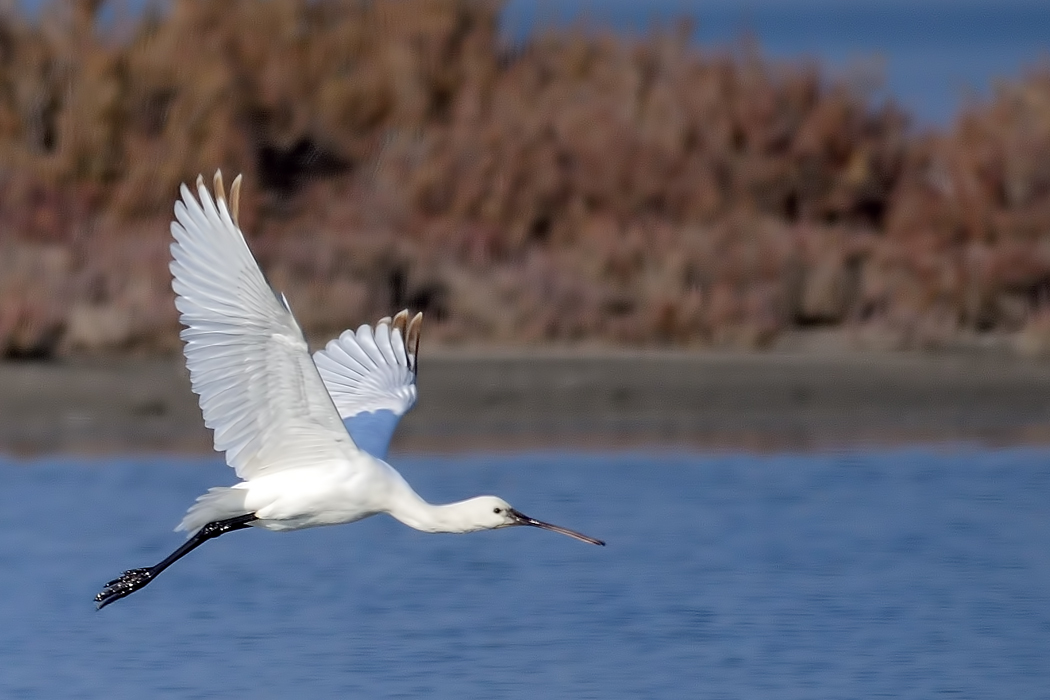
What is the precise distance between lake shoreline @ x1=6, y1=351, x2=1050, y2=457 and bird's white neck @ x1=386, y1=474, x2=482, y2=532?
546cm

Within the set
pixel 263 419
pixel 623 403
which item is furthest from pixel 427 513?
pixel 623 403

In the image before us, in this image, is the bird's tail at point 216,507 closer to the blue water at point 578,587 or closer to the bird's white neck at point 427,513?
the bird's white neck at point 427,513

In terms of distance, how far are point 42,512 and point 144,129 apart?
9.36m

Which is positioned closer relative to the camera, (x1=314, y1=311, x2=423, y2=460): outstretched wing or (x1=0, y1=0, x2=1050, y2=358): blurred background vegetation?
(x1=314, y1=311, x2=423, y2=460): outstretched wing

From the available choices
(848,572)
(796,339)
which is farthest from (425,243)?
(848,572)

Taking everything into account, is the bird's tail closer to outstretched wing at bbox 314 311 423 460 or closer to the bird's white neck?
the bird's white neck

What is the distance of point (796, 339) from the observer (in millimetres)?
15945

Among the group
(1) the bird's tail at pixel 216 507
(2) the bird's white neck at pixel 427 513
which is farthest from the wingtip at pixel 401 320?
(1) the bird's tail at pixel 216 507

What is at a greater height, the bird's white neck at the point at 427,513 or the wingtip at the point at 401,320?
the wingtip at the point at 401,320

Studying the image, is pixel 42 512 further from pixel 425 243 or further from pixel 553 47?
pixel 553 47

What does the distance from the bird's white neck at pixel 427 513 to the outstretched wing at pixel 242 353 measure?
24 cm

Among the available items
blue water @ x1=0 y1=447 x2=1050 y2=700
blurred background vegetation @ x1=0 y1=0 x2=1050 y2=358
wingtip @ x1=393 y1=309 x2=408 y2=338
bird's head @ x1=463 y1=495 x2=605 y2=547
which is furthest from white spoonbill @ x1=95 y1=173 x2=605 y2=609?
blurred background vegetation @ x1=0 y1=0 x2=1050 y2=358

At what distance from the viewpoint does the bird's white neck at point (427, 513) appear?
7625 millimetres

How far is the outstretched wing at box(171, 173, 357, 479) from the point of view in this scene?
6973mm
